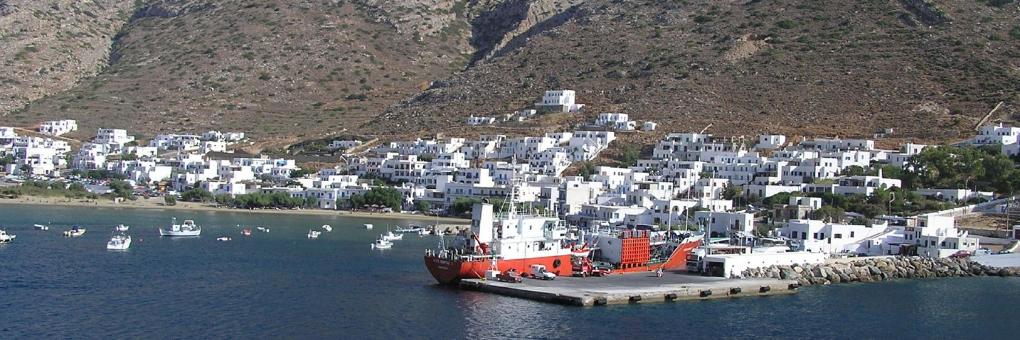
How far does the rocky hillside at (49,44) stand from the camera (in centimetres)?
14125

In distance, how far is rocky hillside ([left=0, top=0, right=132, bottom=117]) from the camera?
141 metres

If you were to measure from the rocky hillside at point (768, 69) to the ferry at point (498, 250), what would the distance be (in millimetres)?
Answer: 53612

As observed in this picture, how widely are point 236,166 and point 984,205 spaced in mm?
56774

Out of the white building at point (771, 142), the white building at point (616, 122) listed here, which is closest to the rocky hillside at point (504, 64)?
the white building at point (616, 122)

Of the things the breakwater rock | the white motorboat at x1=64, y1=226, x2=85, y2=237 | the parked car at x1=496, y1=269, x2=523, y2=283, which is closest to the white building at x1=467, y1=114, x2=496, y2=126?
the white motorboat at x1=64, y1=226, x2=85, y2=237

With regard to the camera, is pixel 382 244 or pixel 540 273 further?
pixel 382 244

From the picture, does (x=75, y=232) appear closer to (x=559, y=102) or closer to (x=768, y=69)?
(x=559, y=102)

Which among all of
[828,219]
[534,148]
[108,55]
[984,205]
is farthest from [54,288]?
[108,55]

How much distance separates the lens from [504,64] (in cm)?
12794

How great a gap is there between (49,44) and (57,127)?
105 ft

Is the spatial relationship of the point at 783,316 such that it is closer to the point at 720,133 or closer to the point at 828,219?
the point at 828,219

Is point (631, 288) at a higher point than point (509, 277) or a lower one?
lower

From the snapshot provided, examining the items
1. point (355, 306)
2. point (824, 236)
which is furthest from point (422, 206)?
point (355, 306)

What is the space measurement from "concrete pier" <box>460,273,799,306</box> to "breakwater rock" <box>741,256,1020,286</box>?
2024mm
